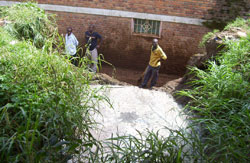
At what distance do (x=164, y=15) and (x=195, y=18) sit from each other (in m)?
1.09

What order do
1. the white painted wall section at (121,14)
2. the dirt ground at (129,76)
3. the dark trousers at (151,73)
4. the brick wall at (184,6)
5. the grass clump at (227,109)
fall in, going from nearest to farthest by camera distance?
the grass clump at (227,109), the dark trousers at (151,73), the brick wall at (184,6), the white painted wall section at (121,14), the dirt ground at (129,76)

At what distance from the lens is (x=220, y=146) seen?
7.55 feet

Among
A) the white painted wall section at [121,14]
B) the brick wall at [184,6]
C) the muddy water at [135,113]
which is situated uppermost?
the brick wall at [184,6]

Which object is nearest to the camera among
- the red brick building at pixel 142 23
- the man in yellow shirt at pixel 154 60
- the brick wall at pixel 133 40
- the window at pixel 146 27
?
the man in yellow shirt at pixel 154 60

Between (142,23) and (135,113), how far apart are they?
16.1 feet

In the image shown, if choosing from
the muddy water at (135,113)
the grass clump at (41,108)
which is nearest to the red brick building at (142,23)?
the muddy water at (135,113)

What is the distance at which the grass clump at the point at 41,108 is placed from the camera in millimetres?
2104

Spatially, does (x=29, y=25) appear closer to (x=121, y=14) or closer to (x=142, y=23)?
(x=121, y=14)

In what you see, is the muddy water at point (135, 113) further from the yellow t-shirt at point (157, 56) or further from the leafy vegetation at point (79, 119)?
the yellow t-shirt at point (157, 56)

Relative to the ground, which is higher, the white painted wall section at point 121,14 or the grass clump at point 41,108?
the white painted wall section at point 121,14

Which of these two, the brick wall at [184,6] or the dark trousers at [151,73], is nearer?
the dark trousers at [151,73]

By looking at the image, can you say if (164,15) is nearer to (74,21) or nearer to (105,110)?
(74,21)

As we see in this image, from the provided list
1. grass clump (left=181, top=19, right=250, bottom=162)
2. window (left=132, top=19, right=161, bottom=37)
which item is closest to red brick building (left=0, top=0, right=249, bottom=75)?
window (left=132, top=19, right=161, bottom=37)

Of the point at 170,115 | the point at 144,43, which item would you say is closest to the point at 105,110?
the point at 170,115
